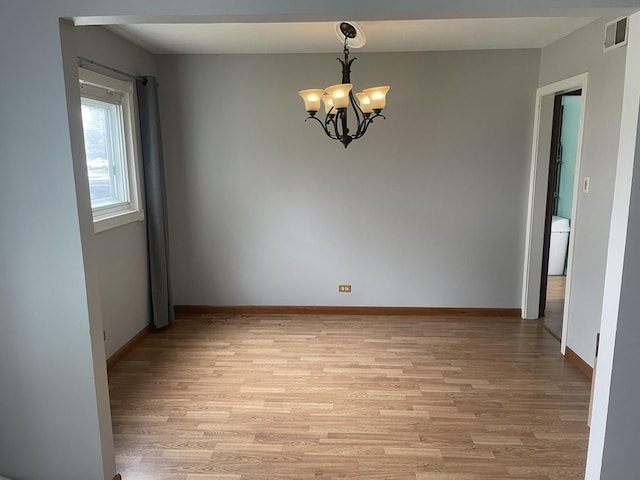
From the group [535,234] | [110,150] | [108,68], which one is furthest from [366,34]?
[535,234]

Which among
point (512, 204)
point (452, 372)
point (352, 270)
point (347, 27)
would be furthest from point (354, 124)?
point (452, 372)

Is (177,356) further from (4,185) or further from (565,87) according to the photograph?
(565,87)

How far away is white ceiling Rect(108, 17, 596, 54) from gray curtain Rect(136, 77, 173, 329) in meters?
0.49

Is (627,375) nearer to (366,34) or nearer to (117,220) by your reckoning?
(366,34)

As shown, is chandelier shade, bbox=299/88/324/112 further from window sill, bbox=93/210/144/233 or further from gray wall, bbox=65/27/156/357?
window sill, bbox=93/210/144/233

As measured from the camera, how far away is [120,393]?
2.99 meters

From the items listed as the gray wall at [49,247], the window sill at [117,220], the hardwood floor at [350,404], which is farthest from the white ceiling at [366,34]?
the hardwood floor at [350,404]

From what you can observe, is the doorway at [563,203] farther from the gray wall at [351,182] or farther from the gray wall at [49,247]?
the gray wall at [49,247]

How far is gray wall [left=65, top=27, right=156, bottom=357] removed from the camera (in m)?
3.16

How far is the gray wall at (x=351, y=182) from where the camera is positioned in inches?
159

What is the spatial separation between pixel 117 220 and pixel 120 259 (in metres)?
0.33

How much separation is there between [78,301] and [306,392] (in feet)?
5.52

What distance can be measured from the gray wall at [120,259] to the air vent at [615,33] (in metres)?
3.46

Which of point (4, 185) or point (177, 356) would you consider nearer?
point (4, 185)
